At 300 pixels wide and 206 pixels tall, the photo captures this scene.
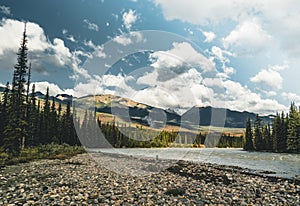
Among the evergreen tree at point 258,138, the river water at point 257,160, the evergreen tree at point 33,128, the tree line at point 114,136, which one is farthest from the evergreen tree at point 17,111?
the evergreen tree at point 258,138

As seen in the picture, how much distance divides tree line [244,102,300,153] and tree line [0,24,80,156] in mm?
62662

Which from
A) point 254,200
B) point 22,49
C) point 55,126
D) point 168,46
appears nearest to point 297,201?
point 254,200

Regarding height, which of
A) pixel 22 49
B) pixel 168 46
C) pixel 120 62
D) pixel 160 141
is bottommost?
pixel 160 141

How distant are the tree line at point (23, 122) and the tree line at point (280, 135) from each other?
62.7 metres

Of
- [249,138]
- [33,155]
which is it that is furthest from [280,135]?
[33,155]

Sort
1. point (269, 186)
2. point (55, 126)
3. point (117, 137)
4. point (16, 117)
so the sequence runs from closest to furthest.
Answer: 1. point (269, 186)
2. point (16, 117)
3. point (55, 126)
4. point (117, 137)

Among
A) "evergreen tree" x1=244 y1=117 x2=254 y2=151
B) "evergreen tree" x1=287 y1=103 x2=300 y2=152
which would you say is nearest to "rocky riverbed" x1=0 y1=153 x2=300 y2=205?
"evergreen tree" x1=287 y1=103 x2=300 y2=152

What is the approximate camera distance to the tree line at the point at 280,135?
7128 cm

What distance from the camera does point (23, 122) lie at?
116 feet

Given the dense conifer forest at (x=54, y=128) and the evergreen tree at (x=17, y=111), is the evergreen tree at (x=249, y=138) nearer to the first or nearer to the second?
the dense conifer forest at (x=54, y=128)

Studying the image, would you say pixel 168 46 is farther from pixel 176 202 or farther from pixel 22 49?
→ pixel 22 49

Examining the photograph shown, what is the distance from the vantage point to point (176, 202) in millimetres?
12766

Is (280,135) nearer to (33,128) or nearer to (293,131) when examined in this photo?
(293,131)

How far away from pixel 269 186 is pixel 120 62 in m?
15.5
